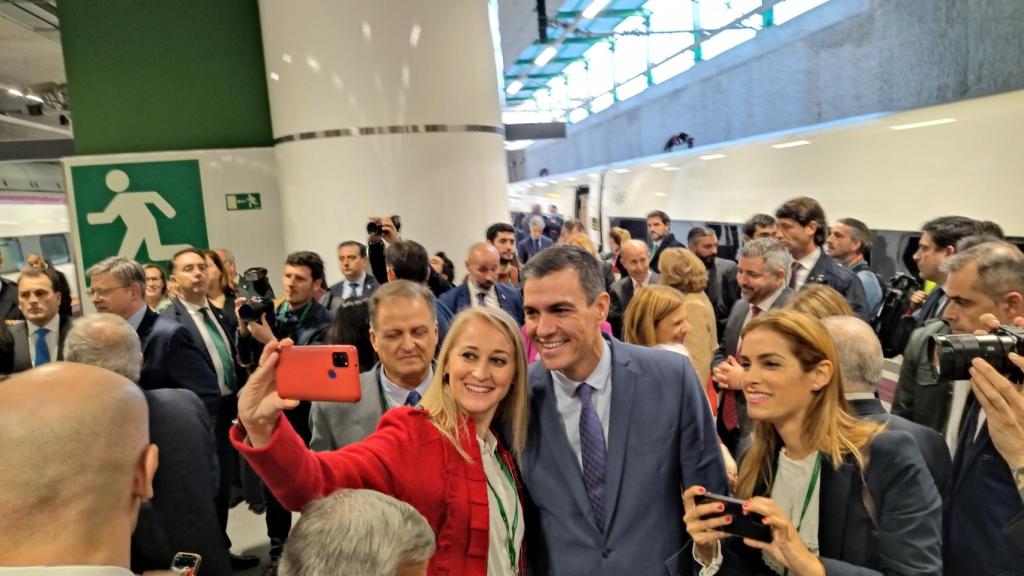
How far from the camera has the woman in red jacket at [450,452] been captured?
1.60 m

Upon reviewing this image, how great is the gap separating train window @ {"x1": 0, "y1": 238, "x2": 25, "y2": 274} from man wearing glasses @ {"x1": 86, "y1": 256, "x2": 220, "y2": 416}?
7.63 meters

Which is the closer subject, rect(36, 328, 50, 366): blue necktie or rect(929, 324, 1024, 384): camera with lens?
rect(929, 324, 1024, 384): camera with lens

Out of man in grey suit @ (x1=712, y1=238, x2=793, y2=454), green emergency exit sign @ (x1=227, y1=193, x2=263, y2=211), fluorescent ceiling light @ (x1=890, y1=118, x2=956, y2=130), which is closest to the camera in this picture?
man in grey suit @ (x1=712, y1=238, x2=793, y2=454)

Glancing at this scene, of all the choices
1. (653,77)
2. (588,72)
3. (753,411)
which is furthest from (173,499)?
(588,72)

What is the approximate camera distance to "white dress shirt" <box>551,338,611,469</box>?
2059 millimetres

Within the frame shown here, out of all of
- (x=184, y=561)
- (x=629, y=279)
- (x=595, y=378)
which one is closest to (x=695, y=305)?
(x=629, y=279)

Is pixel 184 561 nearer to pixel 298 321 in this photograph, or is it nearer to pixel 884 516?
pixel 884 516

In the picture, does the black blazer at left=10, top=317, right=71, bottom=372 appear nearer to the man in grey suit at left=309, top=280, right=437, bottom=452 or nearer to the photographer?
the photographer

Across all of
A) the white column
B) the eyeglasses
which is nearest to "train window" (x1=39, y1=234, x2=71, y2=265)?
the white column

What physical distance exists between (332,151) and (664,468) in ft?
17.6

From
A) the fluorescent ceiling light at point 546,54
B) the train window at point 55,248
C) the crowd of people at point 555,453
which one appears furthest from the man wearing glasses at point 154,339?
the fluorescent ceiling light at point 546,54

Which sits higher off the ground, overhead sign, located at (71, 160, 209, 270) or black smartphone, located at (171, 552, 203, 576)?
overhead sign, located at (71, 160, 209, 270)

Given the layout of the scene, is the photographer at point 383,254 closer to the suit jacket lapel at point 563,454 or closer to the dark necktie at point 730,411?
the dark necktie at point 730,411

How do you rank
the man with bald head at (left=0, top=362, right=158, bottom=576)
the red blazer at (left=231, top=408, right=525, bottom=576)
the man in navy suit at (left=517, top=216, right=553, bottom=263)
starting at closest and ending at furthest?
the man with bald head at (left=0, top=362, right=158, bottom=576)
the red blazer at (left=231, top=408, right=525, bottom=576)
the man in navy suit at (left=517, top=216, right=553, bottom=263)
